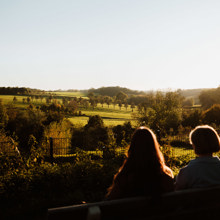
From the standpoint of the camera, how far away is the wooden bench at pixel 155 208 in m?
2.16

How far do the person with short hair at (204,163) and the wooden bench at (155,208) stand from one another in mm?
312

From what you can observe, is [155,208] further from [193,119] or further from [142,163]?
[193,119]

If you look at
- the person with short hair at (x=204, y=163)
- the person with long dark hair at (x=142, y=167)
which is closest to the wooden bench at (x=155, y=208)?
the person with long dark hair at (x=142, y=167)

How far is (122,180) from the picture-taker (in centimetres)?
280

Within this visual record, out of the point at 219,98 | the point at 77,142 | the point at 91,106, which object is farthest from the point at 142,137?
the point at 91,106

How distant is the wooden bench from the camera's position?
2.16m

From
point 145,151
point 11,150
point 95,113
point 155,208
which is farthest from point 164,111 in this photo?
point 95,113

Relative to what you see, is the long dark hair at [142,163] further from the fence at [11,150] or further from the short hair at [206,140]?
the fence at [11,150]

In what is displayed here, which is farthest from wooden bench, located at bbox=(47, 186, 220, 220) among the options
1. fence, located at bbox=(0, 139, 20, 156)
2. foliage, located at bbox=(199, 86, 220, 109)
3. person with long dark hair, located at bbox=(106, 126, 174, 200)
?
foliage, located at bbox=(199, 86, 220, 109)

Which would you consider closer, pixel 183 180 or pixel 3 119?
pixel 183 180

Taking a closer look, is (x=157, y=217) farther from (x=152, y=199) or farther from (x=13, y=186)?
(x=13, y=186)

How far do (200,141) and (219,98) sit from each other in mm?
67868

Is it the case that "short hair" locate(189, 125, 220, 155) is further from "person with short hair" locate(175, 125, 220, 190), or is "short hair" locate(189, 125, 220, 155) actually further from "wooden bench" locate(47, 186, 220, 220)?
"wooden bench" locate(47, 186, 220, 220)

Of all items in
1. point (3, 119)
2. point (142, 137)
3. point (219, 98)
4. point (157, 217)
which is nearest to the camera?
point (157, 217)
